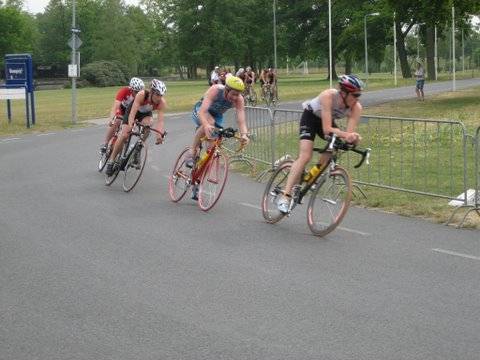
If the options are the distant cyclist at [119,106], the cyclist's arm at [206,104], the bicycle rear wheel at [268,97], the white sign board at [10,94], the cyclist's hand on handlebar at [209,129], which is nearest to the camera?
the cyclist's hand on handlebar at [209,129]

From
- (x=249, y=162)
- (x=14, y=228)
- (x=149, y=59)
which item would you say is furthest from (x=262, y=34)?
(x=14, y=228)

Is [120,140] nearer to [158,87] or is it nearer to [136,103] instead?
[136,103]

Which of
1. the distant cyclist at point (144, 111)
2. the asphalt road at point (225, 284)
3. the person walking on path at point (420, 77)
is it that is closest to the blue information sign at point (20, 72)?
the distant cyclist at point (144, 111)

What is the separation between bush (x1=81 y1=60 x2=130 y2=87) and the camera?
3406 inches

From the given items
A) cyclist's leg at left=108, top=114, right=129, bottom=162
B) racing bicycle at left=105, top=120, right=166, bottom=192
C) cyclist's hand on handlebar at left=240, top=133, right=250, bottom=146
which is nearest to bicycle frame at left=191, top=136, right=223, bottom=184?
cyclist's hand on handlebar at left=240, top=133, right=250, bottom=146

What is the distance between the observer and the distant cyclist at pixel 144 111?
11.7 m

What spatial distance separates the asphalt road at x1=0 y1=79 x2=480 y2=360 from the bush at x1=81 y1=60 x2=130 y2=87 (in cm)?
7671

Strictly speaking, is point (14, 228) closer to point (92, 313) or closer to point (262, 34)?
point (92, 313)

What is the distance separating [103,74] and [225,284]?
3241 inches

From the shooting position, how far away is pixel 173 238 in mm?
8789

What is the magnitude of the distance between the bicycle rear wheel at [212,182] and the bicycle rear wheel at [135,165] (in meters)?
1.88

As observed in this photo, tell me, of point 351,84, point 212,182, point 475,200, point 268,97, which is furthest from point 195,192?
point 268,97

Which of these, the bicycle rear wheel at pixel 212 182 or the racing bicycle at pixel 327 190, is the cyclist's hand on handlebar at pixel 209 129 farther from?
the racing bicycle at pixel 327 190

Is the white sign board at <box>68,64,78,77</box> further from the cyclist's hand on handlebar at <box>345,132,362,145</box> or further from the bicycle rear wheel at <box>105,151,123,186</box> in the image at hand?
the cyclist's hand on handlebar at <box>345,132,362,145</box>
